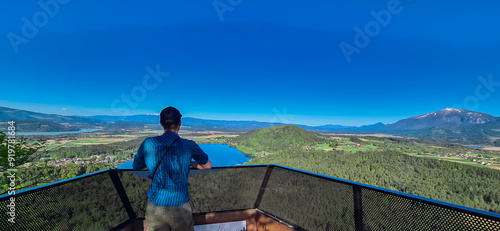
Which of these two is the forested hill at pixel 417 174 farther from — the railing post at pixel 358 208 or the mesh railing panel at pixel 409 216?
the mesh railing panel at pixel 409 216

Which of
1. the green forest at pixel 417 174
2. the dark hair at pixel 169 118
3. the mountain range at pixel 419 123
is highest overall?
the mountain range at pixel 419 123

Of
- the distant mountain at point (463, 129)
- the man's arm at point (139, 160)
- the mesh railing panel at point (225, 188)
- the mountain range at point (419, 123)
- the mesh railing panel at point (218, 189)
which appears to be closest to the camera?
the man's arm at point (139, 160)

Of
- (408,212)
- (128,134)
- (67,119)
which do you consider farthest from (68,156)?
(67,119)

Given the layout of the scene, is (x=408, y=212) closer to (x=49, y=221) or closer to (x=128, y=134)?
(x=49, y=221)

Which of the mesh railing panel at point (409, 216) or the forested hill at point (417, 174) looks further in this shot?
the forested hill at point (417, 174)

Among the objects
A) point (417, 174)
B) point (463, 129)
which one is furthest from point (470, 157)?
point (463, 129)

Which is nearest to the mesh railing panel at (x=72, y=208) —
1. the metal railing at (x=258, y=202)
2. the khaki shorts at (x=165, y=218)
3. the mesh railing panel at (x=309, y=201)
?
the metal railing at (x=258, y=202)

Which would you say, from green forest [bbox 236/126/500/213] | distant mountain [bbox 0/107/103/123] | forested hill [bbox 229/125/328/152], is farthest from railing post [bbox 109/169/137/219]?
forested hill [bbox 229/125/328/152]

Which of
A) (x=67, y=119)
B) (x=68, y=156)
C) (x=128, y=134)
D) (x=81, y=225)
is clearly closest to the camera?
(x=81, y=225)
